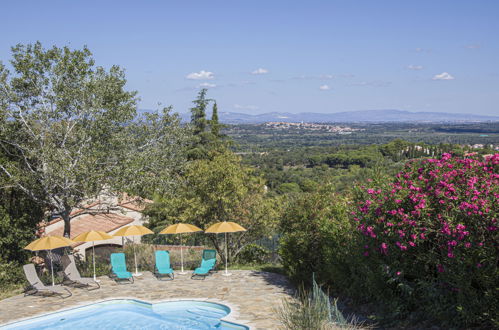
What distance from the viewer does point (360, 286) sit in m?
9.47

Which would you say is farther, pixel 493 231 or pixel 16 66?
pixel 16 66

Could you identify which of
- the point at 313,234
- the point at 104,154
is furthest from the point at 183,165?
the point at 313,234

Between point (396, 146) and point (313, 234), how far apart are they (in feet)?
267

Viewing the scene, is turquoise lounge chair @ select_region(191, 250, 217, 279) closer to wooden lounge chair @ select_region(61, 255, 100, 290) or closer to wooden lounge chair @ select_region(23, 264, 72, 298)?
wooden lounge chair @ select_region(61, 255, 100, 290)

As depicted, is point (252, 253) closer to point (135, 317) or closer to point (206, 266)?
point (206, 266)

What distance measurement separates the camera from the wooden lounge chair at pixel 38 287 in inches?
463

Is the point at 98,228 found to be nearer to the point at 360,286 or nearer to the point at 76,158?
the point at 76,158

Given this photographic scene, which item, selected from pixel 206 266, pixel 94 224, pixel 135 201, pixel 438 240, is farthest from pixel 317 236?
pixel 94 224

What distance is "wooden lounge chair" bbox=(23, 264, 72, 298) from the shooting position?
1176 cm

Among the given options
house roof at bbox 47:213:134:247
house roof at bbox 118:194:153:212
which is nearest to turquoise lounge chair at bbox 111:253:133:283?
house roof at bbox 118:194:153:212

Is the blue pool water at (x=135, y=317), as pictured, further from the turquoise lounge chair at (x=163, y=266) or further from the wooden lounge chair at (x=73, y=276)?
the turquoise lounge chair at (x=163, y=266)

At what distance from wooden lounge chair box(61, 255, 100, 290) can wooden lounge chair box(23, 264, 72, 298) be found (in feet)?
1.26

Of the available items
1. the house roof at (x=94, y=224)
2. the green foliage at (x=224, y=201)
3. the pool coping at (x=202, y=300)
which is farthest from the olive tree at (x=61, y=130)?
the house roof at (x=94, y=224)

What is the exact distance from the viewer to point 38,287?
11.7 m
